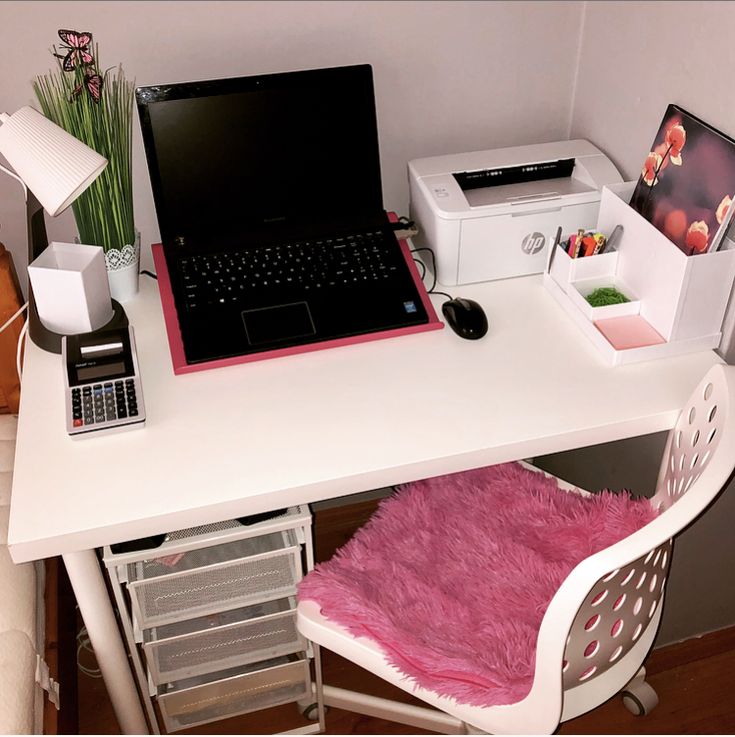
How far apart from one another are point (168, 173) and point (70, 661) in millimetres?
892

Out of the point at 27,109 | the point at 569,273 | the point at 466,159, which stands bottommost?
the point at 569,273

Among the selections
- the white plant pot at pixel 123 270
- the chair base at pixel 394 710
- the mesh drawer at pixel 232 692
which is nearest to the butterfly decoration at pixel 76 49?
the white plant pot at pixel 123 270

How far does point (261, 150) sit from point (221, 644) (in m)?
0.82

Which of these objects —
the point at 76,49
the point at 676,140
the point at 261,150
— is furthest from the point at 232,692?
the point at 676,140

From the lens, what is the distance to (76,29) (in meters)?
1.30

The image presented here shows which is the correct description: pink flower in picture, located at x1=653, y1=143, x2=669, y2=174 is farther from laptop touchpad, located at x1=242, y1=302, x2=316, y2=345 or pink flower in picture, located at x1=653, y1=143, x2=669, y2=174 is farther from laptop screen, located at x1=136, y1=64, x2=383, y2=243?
laptop touchpad, located at x1=242, y1=302, x2=316, y2=345

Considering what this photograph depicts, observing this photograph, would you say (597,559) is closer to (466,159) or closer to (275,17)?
(466,159)

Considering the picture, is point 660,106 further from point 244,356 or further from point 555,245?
point 244,356

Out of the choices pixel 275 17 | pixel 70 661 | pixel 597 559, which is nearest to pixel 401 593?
pixel 597 559

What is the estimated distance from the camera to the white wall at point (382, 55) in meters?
1.32

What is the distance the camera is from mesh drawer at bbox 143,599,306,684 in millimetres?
1346

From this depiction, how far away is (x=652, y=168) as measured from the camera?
4.30 ft

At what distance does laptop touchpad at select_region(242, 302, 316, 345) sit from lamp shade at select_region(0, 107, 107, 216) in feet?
1.08

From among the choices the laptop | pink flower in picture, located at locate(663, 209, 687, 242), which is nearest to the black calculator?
the laptop
